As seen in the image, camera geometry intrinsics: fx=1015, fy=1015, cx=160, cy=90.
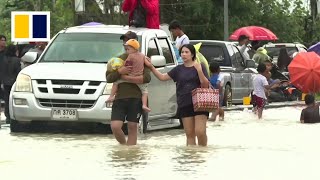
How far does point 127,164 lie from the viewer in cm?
1257

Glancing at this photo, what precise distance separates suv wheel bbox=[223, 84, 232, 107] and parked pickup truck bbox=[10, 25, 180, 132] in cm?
710

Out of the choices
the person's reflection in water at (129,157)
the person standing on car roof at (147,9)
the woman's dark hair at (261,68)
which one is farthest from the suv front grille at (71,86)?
the woman's dark hair at (261,68)

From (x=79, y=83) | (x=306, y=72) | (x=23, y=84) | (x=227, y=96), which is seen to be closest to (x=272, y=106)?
(x=227, y=96)

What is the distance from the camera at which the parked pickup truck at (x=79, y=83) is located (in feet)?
53.8

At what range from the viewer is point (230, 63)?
26766mm

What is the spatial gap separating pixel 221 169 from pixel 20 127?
6.13 m

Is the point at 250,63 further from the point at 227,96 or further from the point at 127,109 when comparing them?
the point at 127,109

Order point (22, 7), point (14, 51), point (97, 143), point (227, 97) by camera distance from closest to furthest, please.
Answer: point (97, 143)
point (14, 51)
point (227, 97)
point (22, 7)

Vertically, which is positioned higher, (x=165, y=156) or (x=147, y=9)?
(x=147, y=9)

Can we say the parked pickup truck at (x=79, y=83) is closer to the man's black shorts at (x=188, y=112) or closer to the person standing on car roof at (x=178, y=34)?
the person standing on car roof at (x=178, y=34)

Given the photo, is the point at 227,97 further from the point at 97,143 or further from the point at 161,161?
the point at 161,161

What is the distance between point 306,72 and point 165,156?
12.0 metres

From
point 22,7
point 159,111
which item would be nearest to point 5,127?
point 159,111

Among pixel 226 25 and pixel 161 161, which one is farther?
pixel 226 25
